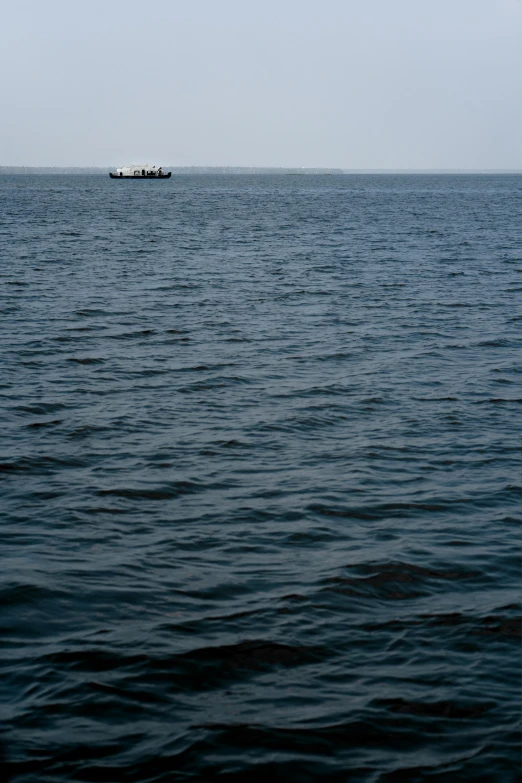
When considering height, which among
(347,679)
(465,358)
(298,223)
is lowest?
(347,679)

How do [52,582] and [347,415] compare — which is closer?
[52,582]

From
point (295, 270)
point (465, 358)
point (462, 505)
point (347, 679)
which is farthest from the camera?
point (295, 270)

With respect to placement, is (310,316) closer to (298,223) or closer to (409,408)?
(409,408)

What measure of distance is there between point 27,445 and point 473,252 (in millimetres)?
38742

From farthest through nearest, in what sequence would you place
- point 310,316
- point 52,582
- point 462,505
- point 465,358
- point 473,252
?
point 473,252, point 310,316, point 465,358, point 462,505, point 52,582

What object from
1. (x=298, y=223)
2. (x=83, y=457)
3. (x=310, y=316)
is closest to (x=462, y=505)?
(x=83, y=457)

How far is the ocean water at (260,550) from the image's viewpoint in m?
7.34

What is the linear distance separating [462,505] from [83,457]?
6.01 m

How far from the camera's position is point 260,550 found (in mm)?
10914

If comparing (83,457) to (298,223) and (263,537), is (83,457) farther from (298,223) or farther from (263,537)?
(298,223)

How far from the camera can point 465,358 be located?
2194cm

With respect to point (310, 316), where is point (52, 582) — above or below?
below

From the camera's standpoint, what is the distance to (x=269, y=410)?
56.4 feet

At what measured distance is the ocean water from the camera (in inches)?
289
